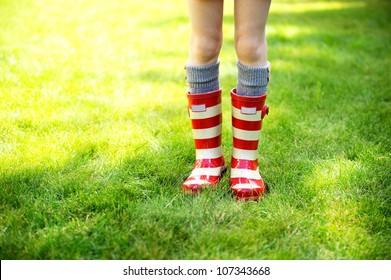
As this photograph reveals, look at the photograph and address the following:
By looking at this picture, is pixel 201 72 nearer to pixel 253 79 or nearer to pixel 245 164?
pixel 253 79

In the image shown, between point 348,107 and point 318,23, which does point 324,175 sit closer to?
point 348,107

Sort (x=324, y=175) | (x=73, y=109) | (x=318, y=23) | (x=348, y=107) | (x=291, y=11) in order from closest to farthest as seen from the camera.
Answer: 1. (x=324, y=175)
2. (x=73, y=109)
3. (x=348, y=107)
4. (x=318, y=23)
5. (x=291, y=11)

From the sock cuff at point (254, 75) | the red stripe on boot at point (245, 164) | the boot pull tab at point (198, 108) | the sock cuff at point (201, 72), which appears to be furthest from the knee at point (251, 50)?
the red stripe on boot at point (245, 164)

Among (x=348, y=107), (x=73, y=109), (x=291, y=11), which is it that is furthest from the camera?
(x=291, y=11)

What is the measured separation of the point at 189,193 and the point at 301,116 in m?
1.06

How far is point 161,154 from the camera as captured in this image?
205 cm

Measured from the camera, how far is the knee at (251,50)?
1709 millimetres

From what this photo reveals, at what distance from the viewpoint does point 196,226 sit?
5.08 feet

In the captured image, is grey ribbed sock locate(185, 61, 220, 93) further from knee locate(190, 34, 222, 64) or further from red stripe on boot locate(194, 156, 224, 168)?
red stripe on boot locate(194, 156, 224, 168)

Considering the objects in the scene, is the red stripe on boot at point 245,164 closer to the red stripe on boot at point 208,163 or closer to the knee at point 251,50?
the red stripe on boot at point 208,163

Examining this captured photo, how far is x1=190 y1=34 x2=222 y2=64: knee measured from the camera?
1.76 m

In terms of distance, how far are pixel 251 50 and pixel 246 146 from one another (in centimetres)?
36

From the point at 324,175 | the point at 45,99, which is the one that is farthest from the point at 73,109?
the point at 324,175

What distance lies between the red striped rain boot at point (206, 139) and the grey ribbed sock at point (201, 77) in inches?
1.4
